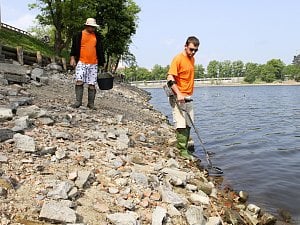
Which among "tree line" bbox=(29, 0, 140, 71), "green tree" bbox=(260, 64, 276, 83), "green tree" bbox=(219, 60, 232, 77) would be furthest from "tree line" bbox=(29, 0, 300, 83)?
"green tree" bbox=(219, 60, 232, 77)

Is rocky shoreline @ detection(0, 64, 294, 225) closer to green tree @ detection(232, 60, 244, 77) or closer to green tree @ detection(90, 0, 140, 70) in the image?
green tree @ detection(90, 0, 140, 70)

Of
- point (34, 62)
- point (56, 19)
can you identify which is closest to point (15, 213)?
point (34, 62)

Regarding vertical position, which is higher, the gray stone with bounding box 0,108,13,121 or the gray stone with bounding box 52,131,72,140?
the gray stone with bounding box 0,108,13,121

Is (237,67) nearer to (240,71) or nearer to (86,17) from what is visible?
(240,71)

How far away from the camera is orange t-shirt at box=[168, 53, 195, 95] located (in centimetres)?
749

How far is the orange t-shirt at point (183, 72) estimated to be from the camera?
749 cm

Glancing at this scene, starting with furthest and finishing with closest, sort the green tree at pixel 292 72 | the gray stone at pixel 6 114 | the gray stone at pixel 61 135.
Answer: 1. the green tree at pixel 292 72
2. the gray stone at pixel 6 114
3. the gray stone at pixel 61 135

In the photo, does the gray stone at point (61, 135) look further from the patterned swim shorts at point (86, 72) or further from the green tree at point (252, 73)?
the green tree at point (252, 73)

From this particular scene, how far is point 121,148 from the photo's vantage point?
23.0 feet

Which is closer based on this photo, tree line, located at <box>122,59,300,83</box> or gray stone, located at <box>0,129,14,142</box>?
gray stone, located at <box>0,129,14,142</box>

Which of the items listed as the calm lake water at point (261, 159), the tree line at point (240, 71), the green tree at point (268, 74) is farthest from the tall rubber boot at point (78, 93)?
the green tree at point (268, 74)

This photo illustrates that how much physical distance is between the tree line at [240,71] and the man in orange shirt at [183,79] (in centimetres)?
12407

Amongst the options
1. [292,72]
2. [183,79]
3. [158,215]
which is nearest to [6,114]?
[183,79]

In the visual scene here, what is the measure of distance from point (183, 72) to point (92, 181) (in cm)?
326
